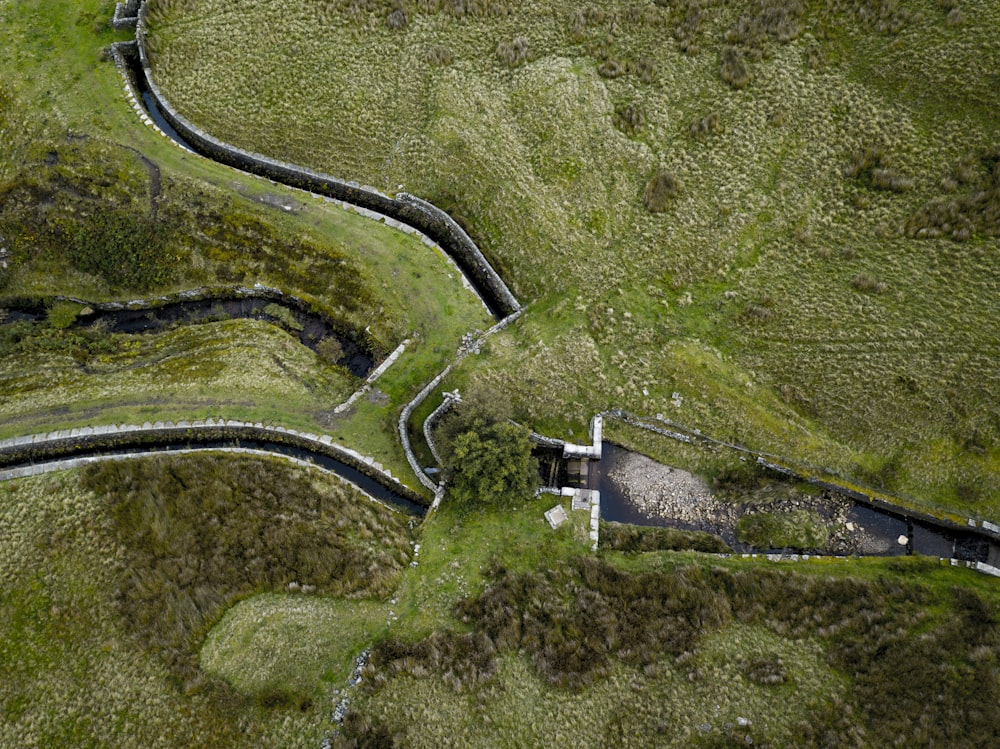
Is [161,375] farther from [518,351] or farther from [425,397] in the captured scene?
[518,351]

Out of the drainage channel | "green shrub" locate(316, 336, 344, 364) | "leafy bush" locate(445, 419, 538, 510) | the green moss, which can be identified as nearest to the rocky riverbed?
the green moss

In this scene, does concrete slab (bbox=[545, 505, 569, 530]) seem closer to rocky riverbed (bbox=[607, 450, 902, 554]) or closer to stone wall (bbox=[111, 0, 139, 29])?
rocky riverbed (bbox=[607, 450, 902, 554])

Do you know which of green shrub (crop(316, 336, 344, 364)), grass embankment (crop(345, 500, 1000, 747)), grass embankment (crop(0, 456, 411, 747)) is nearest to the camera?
grass embankment (crop(345, 500, 1000, 747))

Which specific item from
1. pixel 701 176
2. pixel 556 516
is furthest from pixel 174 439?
pixel 701 176

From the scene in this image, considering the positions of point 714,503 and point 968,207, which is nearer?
point 714,503

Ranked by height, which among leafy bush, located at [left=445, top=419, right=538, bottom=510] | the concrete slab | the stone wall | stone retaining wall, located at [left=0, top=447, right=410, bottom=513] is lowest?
the concrete slab

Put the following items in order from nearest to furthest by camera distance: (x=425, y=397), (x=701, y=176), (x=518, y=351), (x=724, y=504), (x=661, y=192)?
1. (x=724, y=504)
2. (x=425, y=397)
3. (x=518, y=351)
4. (x=661, y=192)
5. (x=701, y=176)

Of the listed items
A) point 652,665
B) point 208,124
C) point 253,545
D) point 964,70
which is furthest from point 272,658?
point 964,70
